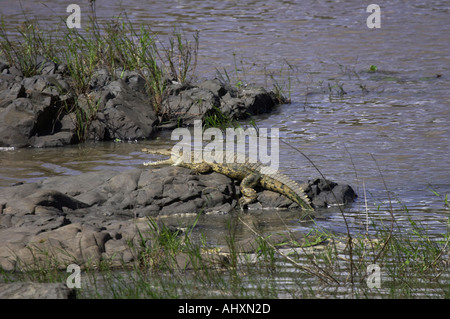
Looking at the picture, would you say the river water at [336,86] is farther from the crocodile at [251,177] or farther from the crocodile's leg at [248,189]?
the crocodile's leg at [248,189]

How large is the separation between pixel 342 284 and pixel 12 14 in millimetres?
18185

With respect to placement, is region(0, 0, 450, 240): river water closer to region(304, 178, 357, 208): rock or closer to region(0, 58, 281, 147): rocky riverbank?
region(304, 178, 357, 208): rock

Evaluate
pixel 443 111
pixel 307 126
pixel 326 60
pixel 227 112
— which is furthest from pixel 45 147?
pixel 326 60

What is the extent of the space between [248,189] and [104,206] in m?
1.57

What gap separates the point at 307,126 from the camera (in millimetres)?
10938

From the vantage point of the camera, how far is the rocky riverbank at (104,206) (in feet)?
18.4

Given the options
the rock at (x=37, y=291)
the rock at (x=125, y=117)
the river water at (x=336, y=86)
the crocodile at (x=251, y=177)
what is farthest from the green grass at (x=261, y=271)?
the rock at (x=125, y=117)

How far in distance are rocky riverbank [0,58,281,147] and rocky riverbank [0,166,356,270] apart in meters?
2.90

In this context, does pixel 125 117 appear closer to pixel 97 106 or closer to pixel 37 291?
pixel 97 106

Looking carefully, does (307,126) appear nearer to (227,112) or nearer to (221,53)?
(227,112)

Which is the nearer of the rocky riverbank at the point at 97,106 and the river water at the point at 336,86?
the river water at the point at 336,86

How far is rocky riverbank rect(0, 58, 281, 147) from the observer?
10.2 m

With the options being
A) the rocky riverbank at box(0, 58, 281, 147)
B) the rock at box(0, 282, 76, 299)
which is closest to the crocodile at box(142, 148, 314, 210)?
the rocky riverbank at box(0, 58, 281, 147)

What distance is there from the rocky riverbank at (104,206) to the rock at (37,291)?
112 centimetres
